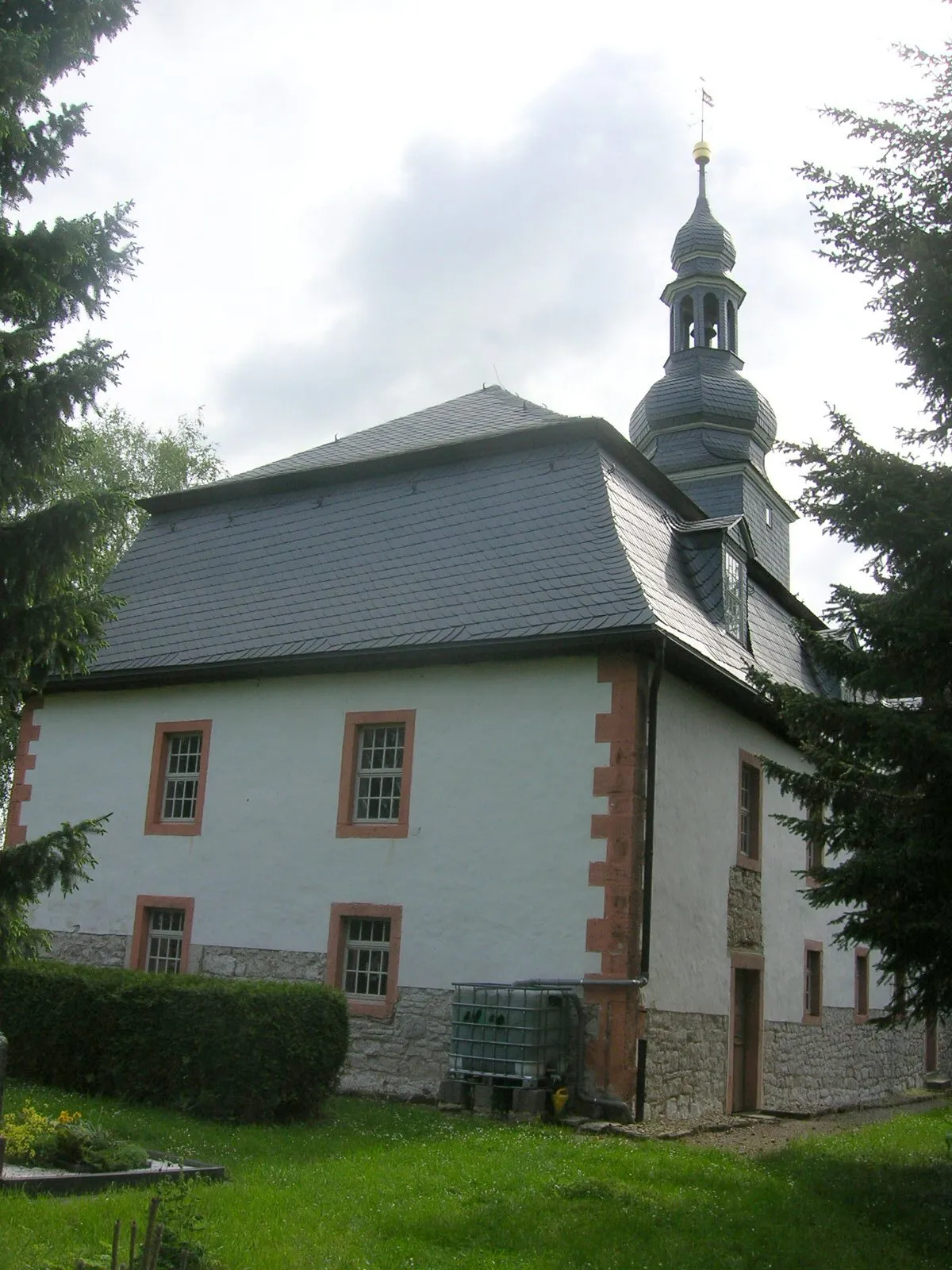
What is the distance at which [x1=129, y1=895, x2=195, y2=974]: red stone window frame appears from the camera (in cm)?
1630

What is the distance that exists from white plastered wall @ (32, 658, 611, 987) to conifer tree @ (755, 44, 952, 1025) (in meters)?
Result: 3.17

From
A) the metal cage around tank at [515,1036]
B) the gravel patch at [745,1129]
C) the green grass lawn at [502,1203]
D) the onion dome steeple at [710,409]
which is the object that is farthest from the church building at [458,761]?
the onion dome steeple at [710,409]

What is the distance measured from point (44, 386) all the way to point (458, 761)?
655 centimetres

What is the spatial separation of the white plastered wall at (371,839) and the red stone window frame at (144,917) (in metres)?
0.12

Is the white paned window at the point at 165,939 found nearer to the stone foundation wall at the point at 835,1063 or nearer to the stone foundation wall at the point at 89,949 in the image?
the stone foundation wall at the point at 89,949

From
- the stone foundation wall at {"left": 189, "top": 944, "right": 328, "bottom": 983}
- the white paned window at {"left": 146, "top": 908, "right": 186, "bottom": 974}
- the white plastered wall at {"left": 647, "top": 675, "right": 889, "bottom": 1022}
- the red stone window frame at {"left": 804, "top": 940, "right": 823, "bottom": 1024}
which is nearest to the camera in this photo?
the white plastered wall at {"left": 647, "top": 675, "right": 889, "bottom": 1022}

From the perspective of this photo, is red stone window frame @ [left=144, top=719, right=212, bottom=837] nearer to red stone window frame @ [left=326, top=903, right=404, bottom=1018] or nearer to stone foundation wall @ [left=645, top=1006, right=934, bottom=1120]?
red stone window frame @ [left=326, top=903, right=404, bottom=1018]

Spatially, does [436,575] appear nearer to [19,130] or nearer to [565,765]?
[565,765]

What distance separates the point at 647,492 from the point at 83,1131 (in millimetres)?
11471

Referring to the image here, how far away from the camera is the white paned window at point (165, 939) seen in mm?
16422

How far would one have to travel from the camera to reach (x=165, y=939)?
16.6 metres

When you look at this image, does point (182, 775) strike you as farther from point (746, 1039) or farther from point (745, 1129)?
point (745, 1129)

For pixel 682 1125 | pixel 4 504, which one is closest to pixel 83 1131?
pixel 4 504

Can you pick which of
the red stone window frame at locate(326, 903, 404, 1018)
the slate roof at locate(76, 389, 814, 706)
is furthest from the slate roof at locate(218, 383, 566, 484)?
the red stone window frame at locate(326, 903, 404, 1018)
